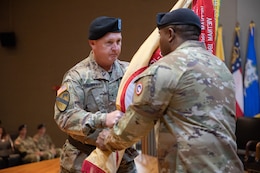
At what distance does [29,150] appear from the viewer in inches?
288

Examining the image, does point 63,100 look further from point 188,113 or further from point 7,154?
point 7,154

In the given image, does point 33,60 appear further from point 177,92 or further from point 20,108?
point 177,92

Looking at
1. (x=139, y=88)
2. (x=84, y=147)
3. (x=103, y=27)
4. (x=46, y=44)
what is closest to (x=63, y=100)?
(x=84, y=147)

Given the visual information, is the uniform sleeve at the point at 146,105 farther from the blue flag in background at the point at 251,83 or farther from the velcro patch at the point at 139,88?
the blue flag in background at the point at 251,83

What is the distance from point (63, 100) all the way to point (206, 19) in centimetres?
88

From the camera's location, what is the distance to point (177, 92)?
5.42 feet

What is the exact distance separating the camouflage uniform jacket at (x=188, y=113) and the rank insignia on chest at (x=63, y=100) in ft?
2.08

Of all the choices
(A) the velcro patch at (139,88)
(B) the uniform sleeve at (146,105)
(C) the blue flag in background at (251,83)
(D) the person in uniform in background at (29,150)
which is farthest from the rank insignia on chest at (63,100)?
(D) the person in uniform in background at (29,150)

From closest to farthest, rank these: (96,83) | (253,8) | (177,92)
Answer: (177,92)
(96,83)
(253,8)

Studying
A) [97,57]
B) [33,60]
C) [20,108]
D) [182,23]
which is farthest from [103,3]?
[182,23]

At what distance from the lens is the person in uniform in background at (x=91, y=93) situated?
7.44 ft

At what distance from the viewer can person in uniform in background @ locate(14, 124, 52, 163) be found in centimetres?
716

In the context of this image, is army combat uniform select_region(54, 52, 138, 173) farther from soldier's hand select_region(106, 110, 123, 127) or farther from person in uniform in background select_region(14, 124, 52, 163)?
person in uniform in background select_region(14, 124, 52, 163)

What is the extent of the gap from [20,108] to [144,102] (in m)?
8.74
